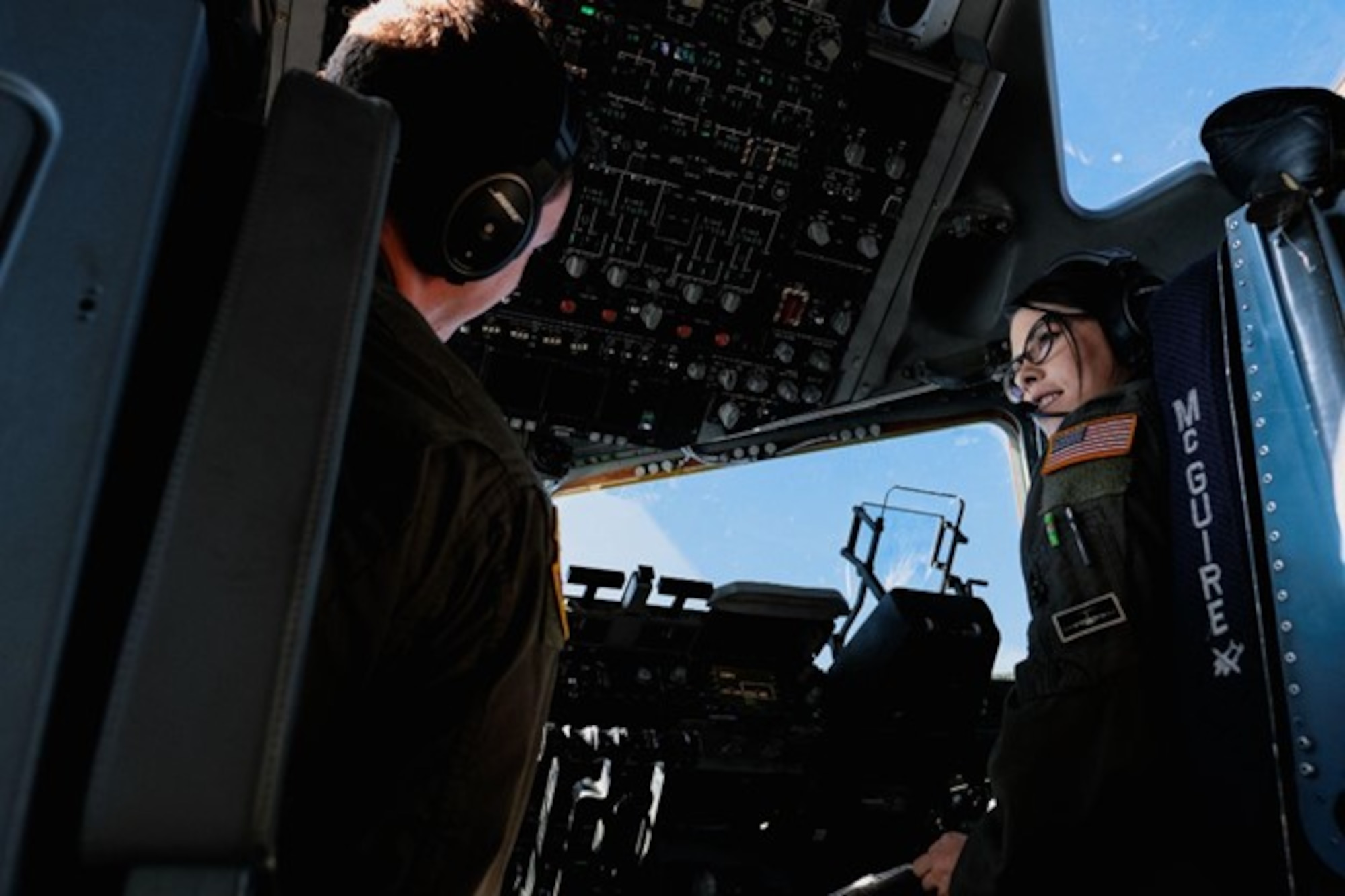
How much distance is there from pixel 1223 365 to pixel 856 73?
5.77 ft

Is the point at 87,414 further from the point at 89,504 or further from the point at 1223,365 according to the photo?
the point at 1223,365

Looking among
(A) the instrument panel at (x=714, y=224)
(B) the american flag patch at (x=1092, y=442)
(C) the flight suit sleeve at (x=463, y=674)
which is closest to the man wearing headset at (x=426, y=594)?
(C) the flight suit sleeve at (x=463, y=674)

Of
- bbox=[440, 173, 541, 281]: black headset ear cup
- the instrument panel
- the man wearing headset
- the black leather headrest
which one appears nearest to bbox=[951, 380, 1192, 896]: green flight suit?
the black leather headrest

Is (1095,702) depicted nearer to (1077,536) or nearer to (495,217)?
(1077,536)

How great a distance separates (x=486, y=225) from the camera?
1.02 metres

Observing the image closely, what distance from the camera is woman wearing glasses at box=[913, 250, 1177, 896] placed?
1564mm

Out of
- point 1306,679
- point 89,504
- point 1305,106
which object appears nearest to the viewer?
point 89,504

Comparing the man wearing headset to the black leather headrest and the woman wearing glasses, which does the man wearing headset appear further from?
the black leather headrest

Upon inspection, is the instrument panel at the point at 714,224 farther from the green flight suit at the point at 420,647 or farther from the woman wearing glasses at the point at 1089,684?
the green flight suit at the point at 420,647

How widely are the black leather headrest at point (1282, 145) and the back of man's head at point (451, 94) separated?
3.73ft

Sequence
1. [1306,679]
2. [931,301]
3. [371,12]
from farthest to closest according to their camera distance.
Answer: [931,301], [1306,679], [371,12]

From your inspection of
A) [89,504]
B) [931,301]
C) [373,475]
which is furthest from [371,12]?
[931,301]

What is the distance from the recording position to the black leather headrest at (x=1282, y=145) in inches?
60.1

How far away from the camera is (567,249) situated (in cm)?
310
